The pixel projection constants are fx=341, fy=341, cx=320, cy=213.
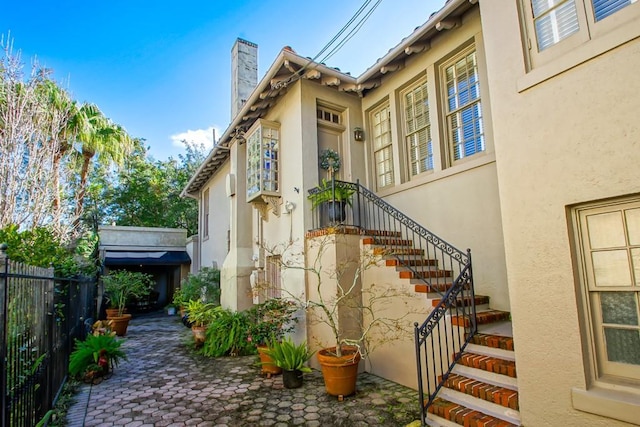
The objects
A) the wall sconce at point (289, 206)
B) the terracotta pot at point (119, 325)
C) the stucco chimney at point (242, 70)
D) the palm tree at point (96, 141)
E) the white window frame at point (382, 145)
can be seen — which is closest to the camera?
the wall sconce at point (289, 206)

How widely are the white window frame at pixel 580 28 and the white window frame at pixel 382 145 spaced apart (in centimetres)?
411

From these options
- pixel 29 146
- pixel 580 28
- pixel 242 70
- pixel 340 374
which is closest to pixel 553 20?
pixel 580 28

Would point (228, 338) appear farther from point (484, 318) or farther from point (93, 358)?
point (484, 318)

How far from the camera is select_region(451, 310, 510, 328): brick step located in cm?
452

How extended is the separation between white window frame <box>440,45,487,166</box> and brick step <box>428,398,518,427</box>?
3.93 meters

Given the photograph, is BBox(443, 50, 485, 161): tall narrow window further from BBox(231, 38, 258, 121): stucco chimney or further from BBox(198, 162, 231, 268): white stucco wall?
BBox(198, 162, 231, 268): white stucco wall

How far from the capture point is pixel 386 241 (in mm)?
6371

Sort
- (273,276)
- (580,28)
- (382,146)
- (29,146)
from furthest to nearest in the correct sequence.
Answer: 1. (29,146)
2. (273,276)
3. (382,146)
4. (580,28)

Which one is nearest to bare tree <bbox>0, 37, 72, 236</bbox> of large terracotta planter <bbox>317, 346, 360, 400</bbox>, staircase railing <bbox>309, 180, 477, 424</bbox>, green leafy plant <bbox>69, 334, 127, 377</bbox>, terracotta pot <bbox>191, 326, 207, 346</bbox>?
green leafy plant <bbox>69, 334, 127, 377</bbox>

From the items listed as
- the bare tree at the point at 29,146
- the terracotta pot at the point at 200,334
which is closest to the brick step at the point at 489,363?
the terracotta pot at the point at 200,334

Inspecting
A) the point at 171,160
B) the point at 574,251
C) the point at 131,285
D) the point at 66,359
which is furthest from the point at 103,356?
the point at 171,160

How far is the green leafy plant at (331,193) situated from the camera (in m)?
6.39

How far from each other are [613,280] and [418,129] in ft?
15.6

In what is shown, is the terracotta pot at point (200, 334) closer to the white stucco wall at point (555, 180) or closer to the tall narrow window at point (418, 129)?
the tall narrow window at point (418, 129)
